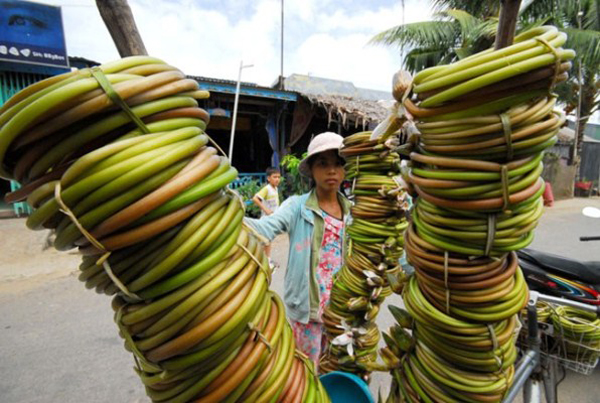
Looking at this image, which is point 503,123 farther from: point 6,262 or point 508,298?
point 6,262

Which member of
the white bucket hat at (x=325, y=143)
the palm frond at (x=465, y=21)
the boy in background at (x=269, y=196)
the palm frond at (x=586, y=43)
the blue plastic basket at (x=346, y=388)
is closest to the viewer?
the blue plastic basket at (x=346, y=388)

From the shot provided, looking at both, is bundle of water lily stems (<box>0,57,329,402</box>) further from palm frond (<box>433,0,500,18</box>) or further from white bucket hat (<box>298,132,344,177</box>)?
palm frond (<box>433,0,500,18</box>)

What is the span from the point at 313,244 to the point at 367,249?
0.77 meters

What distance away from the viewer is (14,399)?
2.26 m

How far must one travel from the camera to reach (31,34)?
664cm

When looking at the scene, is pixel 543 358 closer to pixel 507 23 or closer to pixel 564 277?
pixel 564 277

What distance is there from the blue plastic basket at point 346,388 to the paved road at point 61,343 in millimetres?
1440

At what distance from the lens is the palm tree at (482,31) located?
30.0 feet

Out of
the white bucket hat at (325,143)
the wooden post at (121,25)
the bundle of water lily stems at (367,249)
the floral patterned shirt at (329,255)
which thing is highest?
the wooden post at (121,25)

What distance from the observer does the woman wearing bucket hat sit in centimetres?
181

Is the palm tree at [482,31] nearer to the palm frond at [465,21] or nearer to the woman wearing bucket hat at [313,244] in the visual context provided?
the palm frond at [465,21]

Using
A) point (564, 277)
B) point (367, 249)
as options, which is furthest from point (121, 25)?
point (564, 277)

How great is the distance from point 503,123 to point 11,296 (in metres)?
5.22

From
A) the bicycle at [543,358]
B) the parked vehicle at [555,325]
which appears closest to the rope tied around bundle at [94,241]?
the parked vehicle at [555,325]
